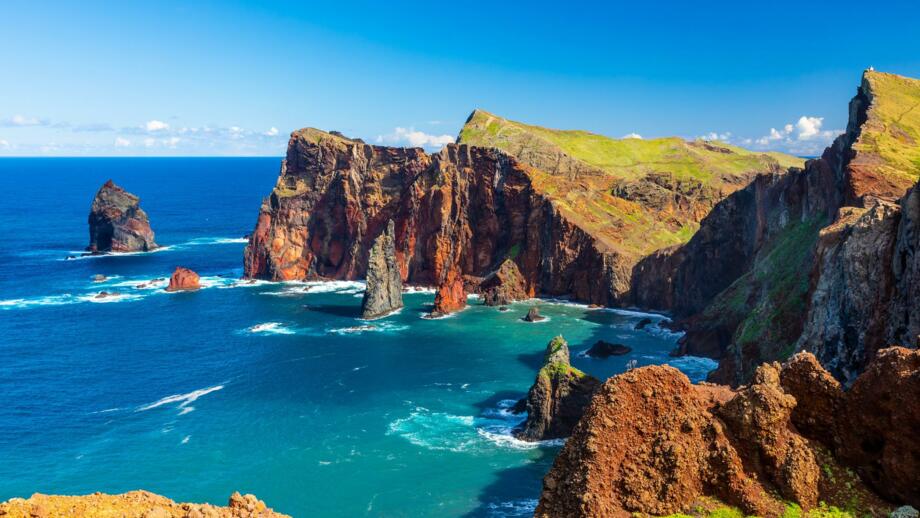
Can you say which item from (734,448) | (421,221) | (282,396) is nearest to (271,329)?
(282,396)

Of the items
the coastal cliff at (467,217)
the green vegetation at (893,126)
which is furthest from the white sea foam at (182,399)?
the green vegetation at (893,126)

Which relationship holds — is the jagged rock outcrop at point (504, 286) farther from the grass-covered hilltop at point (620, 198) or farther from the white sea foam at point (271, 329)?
the white sea foam at point (271, 329)

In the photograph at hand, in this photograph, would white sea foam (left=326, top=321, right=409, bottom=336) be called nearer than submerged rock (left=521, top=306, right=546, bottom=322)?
Yes

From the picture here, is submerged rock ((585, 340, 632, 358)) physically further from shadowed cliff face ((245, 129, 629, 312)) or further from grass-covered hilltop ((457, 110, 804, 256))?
grass-covered hilltop ((457, 110, 804, 256))

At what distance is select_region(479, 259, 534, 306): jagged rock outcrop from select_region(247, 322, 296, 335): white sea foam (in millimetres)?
47152

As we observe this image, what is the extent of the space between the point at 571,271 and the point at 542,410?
84.1m

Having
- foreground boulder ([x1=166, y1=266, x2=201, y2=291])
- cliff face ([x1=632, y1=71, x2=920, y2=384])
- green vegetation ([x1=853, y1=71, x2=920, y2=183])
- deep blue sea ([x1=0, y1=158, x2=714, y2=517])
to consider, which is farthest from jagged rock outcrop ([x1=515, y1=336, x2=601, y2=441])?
foreground boulder ([x1=166, y1=266, x2=201, y2=291])

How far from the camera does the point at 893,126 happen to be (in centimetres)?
10738

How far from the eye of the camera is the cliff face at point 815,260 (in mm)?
60500

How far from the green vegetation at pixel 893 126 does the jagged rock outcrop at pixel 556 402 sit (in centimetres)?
4852

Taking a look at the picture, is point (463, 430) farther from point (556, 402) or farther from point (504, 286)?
point (504, 286)

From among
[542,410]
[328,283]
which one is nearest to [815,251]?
[542,410]

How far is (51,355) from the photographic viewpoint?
A: 388 ft

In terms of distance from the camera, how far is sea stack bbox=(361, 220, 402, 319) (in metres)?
149
